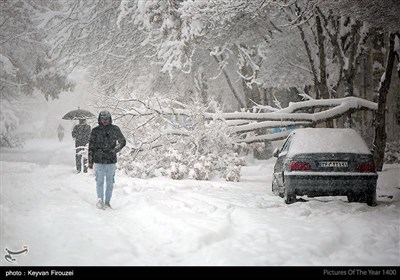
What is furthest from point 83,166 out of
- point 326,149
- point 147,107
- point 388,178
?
point 388,178

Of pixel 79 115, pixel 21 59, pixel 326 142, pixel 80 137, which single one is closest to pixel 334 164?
pixel 326 142

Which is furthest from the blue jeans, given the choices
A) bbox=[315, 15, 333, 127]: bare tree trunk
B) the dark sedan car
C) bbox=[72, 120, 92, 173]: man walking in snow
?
bbox=[315, 15, 333, 127]: bare tree trunk

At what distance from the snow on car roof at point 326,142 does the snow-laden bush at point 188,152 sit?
16.1 feet

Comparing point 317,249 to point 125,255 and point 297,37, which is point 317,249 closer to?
point 125,255

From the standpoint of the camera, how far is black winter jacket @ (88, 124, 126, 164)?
7.96 metres

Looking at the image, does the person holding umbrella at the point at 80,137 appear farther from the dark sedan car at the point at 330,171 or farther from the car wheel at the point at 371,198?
the car wheel at the point at 371,198

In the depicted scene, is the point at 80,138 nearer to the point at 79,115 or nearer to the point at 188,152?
the point at 79,115

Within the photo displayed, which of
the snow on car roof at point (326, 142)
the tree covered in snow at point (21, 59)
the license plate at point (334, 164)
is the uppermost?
the tree covered in snow at point (21, 59)

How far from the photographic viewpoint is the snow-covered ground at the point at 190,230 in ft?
16.1

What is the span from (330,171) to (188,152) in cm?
665

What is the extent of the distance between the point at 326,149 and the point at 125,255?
557 centimetres

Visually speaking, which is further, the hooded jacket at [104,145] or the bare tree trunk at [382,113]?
the bare tree trunk at [382,113]

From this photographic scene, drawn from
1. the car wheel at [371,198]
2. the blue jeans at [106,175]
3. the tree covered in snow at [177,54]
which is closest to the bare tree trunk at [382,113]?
the tree covered in snow at [177,54]

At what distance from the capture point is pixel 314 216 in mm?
7707
